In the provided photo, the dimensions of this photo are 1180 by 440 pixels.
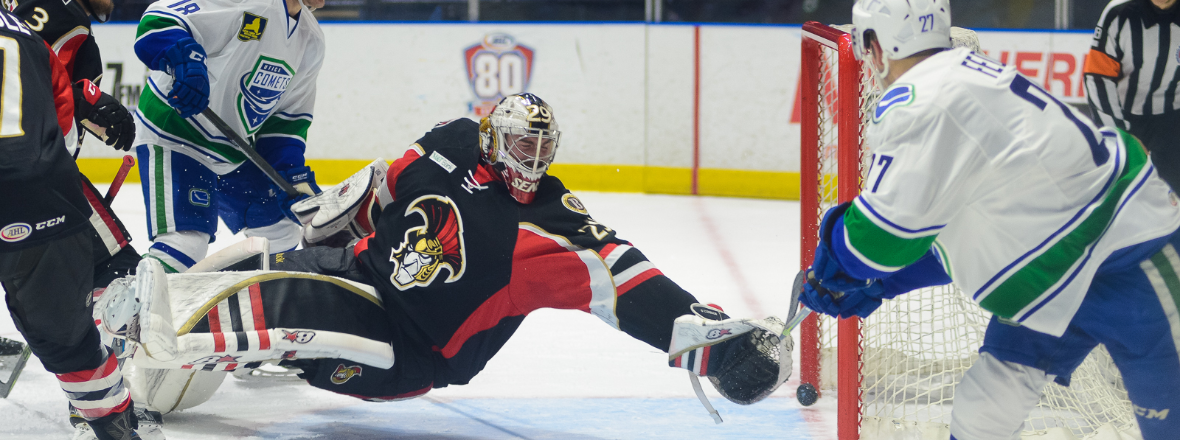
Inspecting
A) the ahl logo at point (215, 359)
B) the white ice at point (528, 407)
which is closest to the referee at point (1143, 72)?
the white ice at point (528, 407)

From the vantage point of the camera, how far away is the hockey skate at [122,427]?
209 centimetres

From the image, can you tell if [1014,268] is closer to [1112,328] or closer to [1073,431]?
[1112,328]

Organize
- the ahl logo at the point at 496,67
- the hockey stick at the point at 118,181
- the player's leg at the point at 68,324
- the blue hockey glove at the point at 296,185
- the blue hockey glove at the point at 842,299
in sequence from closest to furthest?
the blue hockey glove at the point at 842,299 → the player's leg at the point at 68,324 → the hockey stick at the point at 118,181 → the blue hockey glove at the point at 296,185 → the ahl logo at the point at 496,67

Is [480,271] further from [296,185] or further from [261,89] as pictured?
[261,89]

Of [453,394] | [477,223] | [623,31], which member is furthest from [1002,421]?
[623,31]

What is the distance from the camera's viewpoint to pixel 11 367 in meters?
2.75

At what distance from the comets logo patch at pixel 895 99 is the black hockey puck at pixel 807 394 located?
4.07 feet

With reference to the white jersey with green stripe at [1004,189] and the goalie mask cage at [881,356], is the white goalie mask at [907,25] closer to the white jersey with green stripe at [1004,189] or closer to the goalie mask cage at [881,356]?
the white jersey with green stripe at [1004,189]

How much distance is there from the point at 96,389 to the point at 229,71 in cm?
115

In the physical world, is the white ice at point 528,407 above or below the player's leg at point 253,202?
below

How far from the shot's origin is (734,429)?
2436 mm

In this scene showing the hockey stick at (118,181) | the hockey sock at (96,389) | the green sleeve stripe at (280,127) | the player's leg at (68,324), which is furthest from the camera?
the green sleeve stripe at (280,127)

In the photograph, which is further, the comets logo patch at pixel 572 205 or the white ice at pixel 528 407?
the white ice at pixel 528 407

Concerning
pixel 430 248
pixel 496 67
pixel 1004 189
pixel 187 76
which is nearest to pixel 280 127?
pixel 187 76
